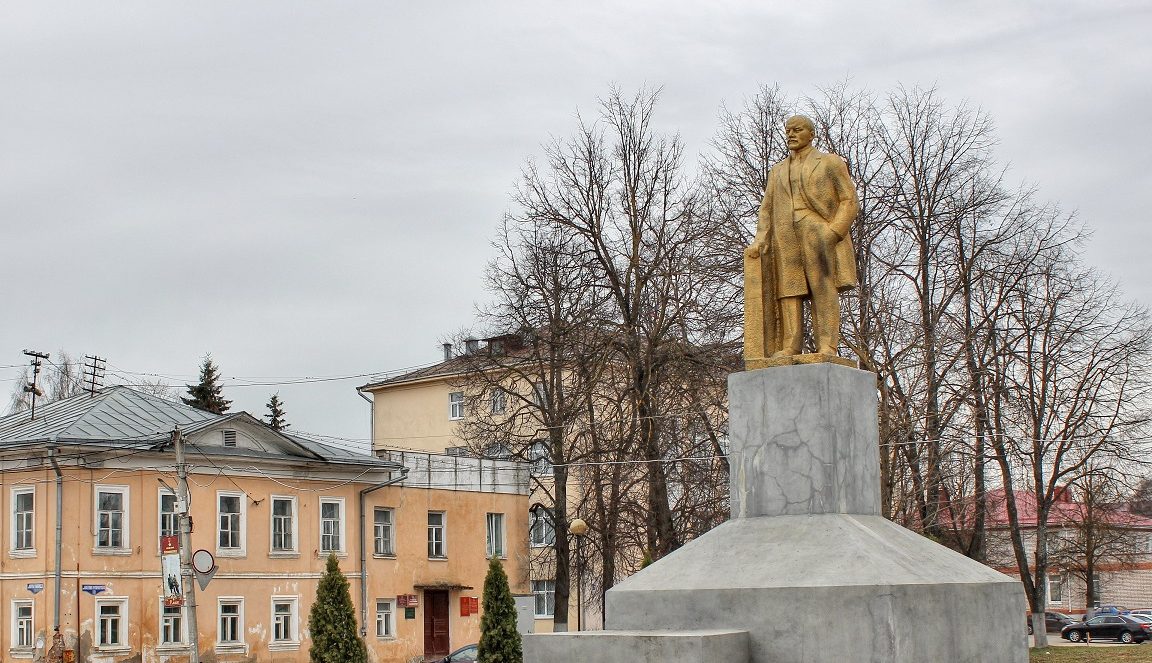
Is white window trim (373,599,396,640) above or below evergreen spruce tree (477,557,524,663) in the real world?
below

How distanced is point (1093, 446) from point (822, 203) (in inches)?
679

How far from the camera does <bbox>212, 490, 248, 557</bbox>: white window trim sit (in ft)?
93.7

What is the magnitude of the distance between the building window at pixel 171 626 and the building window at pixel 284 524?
2801 millimetres

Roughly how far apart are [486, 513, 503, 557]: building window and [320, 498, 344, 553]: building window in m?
4.98

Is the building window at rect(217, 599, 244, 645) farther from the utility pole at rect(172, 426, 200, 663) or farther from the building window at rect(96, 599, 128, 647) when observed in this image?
the utility pole at rect(172, 426, 200, 663)

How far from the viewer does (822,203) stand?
10.3 meters

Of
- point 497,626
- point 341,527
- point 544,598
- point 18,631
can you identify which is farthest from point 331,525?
point 544,598

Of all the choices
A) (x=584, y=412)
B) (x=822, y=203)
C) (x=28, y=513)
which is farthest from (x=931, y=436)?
(x=28, y=513)

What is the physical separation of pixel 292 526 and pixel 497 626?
26.5 ft

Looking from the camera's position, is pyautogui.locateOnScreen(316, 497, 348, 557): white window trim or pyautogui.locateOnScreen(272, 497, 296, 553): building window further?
pyautogui.locateOnScreen(316, 497, 348, 557): white window trim

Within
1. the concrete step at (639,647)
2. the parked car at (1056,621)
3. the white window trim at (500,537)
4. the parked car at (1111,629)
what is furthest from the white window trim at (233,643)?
the parked car at (1056,621)

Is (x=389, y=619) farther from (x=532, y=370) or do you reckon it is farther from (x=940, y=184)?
(x=940, y=184)

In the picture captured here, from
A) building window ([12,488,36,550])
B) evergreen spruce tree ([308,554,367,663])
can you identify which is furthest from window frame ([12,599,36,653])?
evergreen spruce tree ([308,554,367,663])

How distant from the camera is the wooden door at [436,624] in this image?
3297cm
